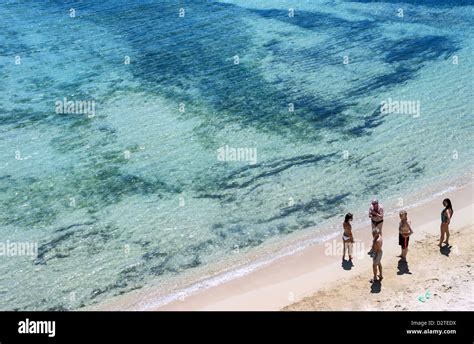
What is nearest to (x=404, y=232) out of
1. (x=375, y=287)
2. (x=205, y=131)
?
(x=375, y=287)

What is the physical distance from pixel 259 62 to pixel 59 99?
13.6m

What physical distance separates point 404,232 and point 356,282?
2148mm

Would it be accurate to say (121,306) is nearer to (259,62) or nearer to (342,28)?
(259,62)

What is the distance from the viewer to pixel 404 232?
17.5 m

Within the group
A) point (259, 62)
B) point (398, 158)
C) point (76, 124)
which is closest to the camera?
point (398, 158)

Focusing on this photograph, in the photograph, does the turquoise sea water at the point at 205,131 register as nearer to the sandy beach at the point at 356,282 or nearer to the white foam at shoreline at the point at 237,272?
the white foam at shoreline at the point at 237,272

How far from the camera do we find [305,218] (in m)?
22.3

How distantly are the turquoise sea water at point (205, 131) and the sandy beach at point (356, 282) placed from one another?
6.52 ft

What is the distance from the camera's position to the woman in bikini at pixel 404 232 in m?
17.3
